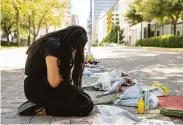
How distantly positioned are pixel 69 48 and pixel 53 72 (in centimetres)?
34

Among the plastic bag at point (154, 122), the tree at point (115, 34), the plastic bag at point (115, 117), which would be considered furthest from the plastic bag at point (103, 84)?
the tree at point (115, 34)

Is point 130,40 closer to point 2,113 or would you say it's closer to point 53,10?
point 53,10

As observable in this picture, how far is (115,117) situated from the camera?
4355 mm

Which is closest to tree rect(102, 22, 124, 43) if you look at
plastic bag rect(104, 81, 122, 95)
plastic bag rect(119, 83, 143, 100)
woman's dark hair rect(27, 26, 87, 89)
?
plastic bag rect(104, 81, 122, 95)

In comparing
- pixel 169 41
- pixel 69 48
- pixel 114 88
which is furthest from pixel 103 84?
pixel 169 41

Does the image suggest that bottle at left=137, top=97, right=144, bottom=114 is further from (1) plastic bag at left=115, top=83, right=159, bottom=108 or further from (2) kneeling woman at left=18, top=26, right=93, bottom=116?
(2) kneeling woman at left=18, top=26, right=93, bottom=116

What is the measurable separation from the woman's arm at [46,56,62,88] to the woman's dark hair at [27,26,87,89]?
0.10m

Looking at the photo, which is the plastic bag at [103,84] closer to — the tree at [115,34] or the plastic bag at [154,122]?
the plastic bag at [154,122]

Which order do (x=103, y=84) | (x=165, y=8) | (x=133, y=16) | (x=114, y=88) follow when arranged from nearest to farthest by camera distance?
(x=114, y=88), (x=103, y=84), (x=165, y=8), (x=133, y=16)

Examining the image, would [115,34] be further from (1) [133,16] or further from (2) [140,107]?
(2) [140,107]

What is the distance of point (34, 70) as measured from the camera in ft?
14.2

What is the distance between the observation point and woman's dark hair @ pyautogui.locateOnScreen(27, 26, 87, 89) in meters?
4.05

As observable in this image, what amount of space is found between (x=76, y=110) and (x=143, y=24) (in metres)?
60.2

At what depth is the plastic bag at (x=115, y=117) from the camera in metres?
4.18
